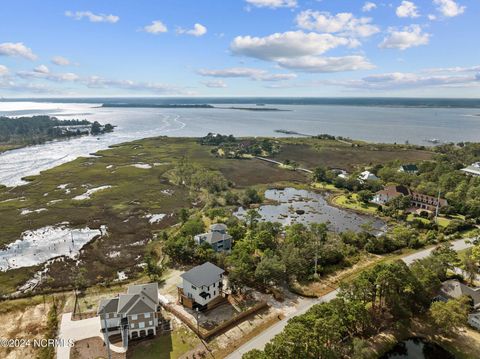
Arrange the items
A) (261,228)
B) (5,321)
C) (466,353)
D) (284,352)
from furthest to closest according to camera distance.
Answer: (261,228) → (5,321) → (466,353) → (284,352)

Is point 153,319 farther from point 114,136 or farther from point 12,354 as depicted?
point 114,136

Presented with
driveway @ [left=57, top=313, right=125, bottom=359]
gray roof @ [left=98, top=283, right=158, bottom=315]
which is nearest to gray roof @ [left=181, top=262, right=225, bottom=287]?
gray roof @ [left=98, top=283, right=158, bottom=315]

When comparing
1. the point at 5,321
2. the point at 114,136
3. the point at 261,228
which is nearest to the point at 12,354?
the point at 5,321

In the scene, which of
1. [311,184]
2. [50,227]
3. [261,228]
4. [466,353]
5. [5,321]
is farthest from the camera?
[311,184]

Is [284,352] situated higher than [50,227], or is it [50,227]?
[284,352]

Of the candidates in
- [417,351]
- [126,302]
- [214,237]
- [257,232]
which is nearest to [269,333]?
[417,351]

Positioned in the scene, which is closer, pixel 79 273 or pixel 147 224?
pixel 79 273

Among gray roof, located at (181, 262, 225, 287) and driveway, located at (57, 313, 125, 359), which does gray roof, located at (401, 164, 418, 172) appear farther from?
driveway, located at (57, 313, 125, 359)
